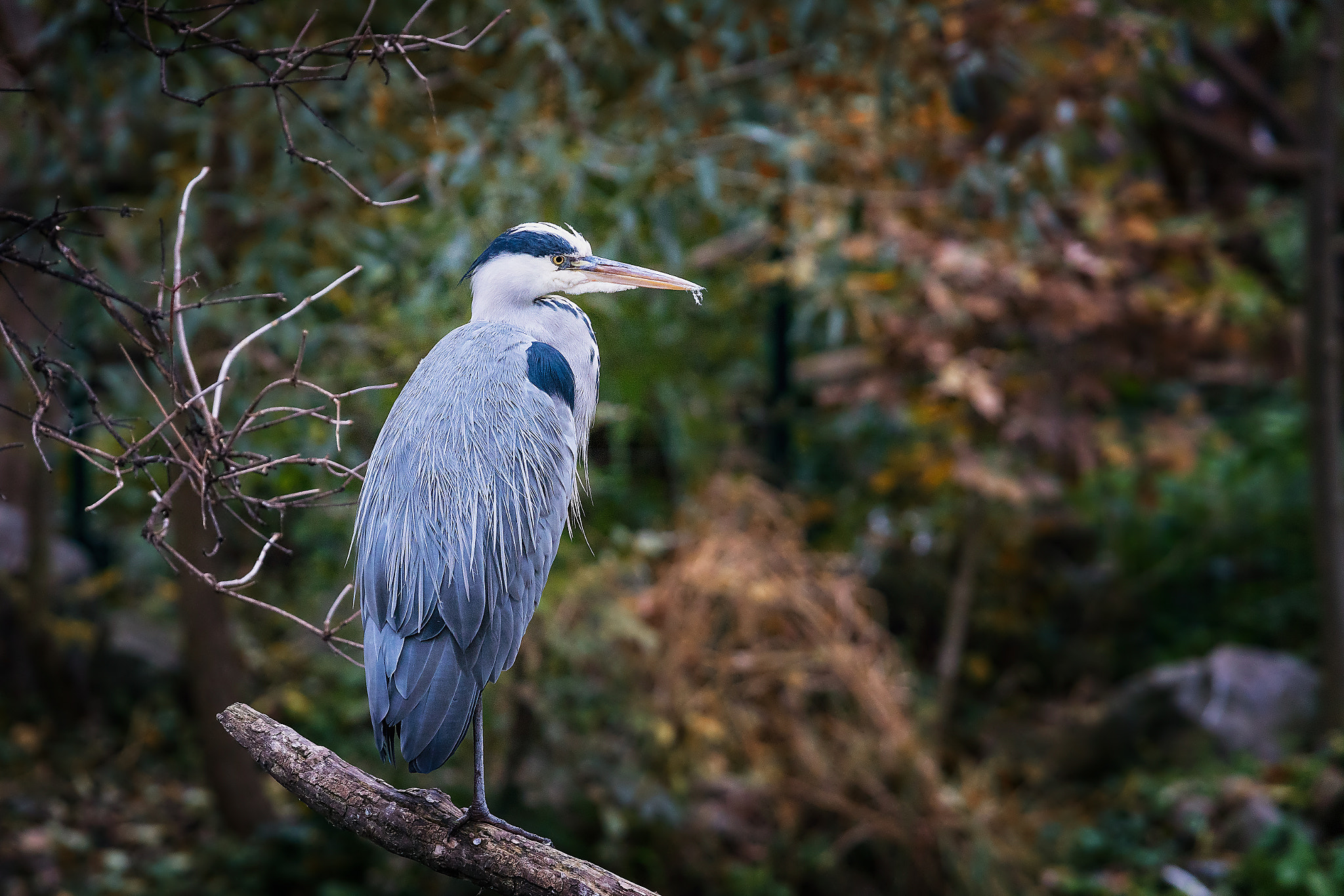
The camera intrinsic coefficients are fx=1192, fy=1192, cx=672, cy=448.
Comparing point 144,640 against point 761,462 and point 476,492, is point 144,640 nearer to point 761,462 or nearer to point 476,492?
point 761,462

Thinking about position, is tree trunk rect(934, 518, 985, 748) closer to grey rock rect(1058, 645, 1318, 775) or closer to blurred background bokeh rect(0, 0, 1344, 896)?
blurred background bokeh rect(0, 0, 1344, 896)

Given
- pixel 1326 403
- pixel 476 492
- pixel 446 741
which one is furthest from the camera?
pixel 1326 403

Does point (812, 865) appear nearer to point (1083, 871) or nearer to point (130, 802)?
point (1083, 871)

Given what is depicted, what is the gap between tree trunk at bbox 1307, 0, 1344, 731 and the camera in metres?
4.87

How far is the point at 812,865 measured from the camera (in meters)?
4.56

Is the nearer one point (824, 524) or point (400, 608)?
point (400, 608)

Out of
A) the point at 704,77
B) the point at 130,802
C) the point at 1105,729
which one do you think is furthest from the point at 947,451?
the point at 130,802

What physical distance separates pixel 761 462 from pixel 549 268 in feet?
13.7

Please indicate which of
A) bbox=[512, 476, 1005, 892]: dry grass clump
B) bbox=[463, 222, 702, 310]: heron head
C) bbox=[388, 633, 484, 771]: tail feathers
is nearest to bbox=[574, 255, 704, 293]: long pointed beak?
bbox=[463, 222, 702, 310]: heron head

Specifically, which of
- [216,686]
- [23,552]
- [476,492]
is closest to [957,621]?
[216,686]

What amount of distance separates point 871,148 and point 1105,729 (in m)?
2.88

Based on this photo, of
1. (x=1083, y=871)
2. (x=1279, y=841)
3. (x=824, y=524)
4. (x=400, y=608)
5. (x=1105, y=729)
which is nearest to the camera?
(x=400, y=608)

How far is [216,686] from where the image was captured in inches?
187

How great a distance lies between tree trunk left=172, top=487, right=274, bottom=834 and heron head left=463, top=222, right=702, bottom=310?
10.4ft
